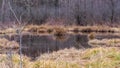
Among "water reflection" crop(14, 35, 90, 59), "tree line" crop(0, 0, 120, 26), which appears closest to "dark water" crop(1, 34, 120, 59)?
"water reflection" crop(14, 35, 90, 59)

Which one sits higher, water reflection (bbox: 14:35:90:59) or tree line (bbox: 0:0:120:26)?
water reflection (bbox: 14:35:90:59)

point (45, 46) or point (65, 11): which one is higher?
point (45, 46)

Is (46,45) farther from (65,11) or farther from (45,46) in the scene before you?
(65,11)

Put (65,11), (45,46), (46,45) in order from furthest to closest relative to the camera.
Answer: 1. (65,11)
2. (46,45)
3. (45,46)

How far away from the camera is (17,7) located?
41062 mm

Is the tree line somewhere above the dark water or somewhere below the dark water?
below

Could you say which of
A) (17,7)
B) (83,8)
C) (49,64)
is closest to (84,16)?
(83,8)

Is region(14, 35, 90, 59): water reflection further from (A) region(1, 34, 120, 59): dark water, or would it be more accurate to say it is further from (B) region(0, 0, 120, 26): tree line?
(B) region(0, 0, 120, 26): tree line

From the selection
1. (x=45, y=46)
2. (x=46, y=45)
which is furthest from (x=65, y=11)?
(x=45, y=46)

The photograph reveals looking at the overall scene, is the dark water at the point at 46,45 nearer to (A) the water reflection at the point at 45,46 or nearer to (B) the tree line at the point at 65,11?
(A) the water reflection at the point at 45,46

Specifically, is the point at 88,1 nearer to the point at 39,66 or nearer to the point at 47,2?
the point at 47,2

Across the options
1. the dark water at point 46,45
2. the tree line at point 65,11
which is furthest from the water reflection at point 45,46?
the tree line at point 65,11

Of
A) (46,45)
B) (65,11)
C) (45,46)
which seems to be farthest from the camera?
(65,11)

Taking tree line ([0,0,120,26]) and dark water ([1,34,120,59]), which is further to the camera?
tree line ([0,0,120,26])
